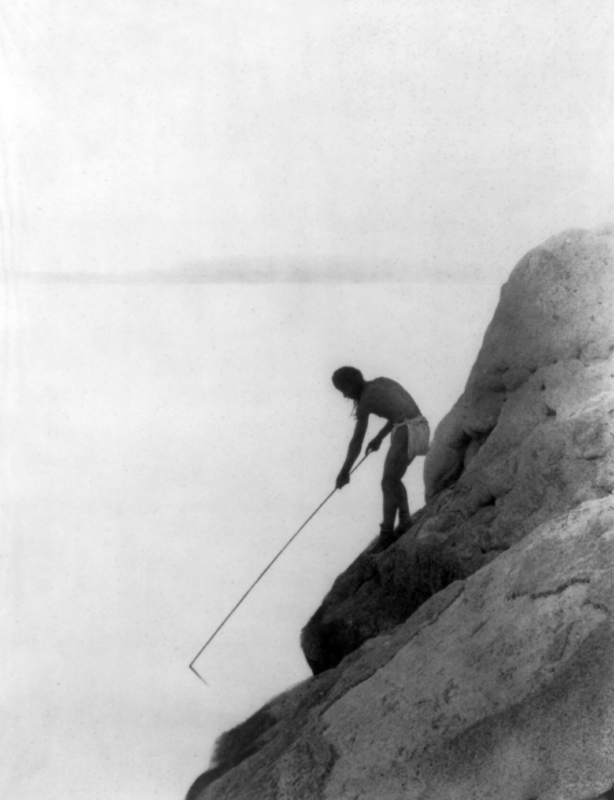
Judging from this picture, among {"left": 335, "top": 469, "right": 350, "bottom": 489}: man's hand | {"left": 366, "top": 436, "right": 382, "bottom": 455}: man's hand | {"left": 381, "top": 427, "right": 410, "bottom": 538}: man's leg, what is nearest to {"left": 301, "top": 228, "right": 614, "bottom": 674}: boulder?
{"left": 381, "top": 427, "right": 410, "bottom": 538}: man's leg

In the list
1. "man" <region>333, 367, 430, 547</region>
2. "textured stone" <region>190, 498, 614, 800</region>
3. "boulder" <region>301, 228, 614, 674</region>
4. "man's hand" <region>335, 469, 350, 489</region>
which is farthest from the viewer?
"man's hand" <region>335, 469, 350, 489</region>

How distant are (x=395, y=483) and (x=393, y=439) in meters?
0.19

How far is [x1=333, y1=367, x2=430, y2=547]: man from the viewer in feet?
14.2

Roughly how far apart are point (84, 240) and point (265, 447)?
133cm

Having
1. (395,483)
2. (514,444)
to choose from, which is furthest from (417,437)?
(514,444)

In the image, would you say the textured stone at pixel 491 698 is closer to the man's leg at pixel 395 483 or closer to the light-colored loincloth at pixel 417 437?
the man's leg at pixel 395 483

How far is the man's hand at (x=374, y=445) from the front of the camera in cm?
439

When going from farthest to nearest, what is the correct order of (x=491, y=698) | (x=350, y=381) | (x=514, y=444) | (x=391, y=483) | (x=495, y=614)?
1. (x=350, y=381)
2. (x=391, y=483)
3. (x=514, y=444)
4. (x=495, y=614)
5. (x=491, y=698)

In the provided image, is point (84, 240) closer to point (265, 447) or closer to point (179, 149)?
point (179, 149)

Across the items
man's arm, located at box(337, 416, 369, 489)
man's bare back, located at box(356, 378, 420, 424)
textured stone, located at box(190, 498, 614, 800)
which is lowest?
textured stone, located at box(190, 498, 614, 800)

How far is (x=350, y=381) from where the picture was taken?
4477mm

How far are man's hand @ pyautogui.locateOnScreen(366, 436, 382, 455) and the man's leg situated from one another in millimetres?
59

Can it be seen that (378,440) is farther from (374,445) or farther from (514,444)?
(514,444)

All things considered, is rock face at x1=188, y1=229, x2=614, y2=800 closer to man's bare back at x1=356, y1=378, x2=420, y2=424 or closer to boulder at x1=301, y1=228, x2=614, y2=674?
boulder at x1=301, y1=228, x2=614, y2=674
